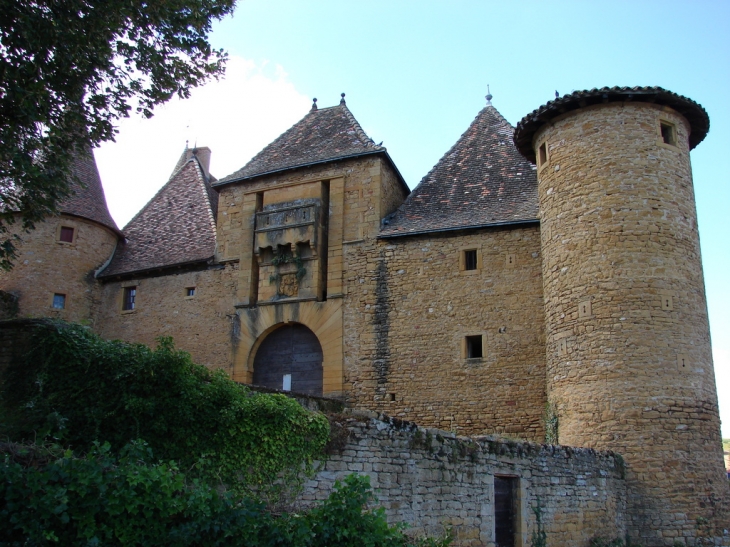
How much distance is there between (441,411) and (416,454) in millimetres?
6106

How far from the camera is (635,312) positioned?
12.9m

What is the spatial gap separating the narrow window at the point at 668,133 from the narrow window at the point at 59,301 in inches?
597

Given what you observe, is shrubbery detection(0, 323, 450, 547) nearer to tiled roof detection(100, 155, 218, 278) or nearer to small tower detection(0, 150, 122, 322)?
tiled roof detection(100, 155, 218, 278)

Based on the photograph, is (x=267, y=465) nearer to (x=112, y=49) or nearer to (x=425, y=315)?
(x=112, y=49)

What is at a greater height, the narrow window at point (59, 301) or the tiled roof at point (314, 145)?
the tiled roof at point (314, 145)

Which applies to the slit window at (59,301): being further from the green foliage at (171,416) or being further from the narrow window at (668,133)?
the narrow window at (668,133)

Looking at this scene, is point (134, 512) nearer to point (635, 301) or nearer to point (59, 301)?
point (635, 301)

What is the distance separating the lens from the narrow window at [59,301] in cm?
1902

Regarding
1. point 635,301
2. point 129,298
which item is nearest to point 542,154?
point 635,301

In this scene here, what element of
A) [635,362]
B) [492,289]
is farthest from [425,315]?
[635,362]

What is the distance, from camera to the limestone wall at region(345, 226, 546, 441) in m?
14.7

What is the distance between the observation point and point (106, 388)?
836 centimetres

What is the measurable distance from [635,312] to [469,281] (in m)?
3.88

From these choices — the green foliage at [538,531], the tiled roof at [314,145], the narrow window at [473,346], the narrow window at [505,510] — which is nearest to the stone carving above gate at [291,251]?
the tiled roof at [314,145]
